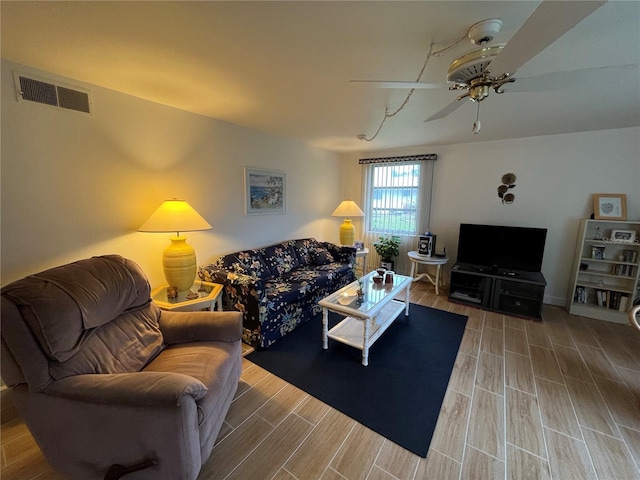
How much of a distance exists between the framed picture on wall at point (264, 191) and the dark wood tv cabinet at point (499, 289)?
271 cm

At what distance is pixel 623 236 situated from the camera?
2941 millimetres

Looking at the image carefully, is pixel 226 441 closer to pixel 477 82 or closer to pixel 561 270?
pixel 477 82

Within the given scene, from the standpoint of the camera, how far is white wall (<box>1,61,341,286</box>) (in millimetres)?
1684

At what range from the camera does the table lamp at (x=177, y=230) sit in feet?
6.70

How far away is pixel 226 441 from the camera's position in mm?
1525

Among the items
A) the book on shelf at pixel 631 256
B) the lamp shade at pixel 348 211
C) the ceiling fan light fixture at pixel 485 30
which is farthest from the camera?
the lamp shade at pixel 348 211

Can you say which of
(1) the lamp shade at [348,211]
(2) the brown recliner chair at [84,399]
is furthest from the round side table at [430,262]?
(2) the brown recliner chair at [84,399]

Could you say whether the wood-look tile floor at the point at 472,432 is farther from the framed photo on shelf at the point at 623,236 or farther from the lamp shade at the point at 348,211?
the lamp shade at the point at 348,211

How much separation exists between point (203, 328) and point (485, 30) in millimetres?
2367

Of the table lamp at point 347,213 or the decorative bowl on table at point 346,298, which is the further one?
the table lamp at point 347,213

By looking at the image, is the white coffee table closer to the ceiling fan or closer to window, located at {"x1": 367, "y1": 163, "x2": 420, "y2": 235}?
the ceiling fan

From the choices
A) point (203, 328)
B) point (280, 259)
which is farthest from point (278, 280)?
point (203, 328)

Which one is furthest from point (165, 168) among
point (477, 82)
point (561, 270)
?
point (561, 270)

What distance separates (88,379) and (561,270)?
493 cm
